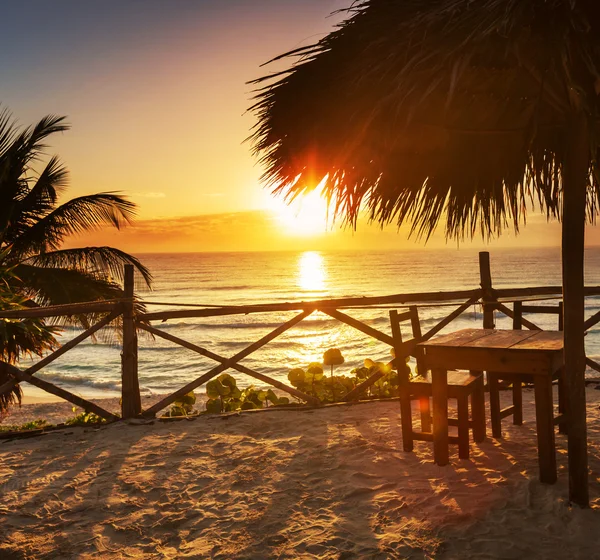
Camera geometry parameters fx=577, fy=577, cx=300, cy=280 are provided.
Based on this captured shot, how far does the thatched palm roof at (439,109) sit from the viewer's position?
283 centimetres

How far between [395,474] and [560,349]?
145cm

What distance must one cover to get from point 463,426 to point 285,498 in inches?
58.1

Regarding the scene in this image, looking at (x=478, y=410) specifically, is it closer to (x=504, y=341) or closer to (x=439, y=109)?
(x=504, y=341)

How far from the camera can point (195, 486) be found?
4.15 metres

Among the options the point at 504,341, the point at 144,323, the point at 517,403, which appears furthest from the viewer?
the point at 144,323

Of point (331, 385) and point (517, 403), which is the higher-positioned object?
point (517, 403)

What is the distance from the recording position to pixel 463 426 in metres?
4.38

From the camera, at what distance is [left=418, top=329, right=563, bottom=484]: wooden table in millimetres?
3816

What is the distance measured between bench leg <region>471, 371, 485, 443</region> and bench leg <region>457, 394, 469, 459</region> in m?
0.23

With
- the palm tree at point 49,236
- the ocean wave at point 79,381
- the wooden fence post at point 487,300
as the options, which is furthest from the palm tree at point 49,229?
the ocean wave at point 79,381

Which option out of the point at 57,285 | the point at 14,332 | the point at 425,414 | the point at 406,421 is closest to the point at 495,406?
the point at 425,414

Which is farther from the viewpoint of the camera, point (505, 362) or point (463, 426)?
point (463, 426)

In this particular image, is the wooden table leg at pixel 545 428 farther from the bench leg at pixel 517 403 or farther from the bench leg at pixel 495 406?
the bench leg at pixel 517 403

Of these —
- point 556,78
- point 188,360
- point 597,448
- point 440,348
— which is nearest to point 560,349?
point 440,348
